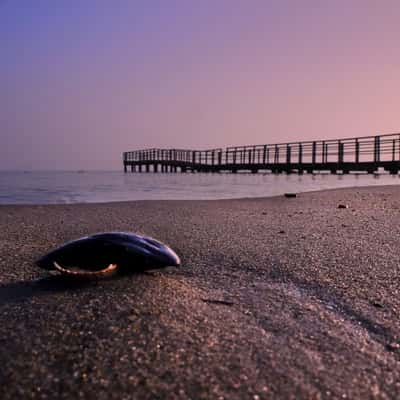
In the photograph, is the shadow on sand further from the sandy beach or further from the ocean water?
the ocean water

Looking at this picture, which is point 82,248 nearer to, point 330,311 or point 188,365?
point 188,365

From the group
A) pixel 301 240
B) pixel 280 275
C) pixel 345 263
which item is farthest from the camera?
pixel 301 240

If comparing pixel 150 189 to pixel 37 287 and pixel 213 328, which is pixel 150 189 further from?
pixel 213 328

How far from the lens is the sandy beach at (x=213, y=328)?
915 millimetres

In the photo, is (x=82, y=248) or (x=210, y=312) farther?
(x=82, y=248)

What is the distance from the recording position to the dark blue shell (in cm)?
174

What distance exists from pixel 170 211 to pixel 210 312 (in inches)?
143

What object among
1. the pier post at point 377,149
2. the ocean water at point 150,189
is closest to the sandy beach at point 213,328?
the ocean water at point 150,189

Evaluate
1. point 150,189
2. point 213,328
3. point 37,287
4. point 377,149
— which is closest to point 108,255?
point 37,287

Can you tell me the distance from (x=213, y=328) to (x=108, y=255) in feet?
2.37

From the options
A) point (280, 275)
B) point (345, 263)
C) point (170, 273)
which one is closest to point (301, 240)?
point (345, 263)

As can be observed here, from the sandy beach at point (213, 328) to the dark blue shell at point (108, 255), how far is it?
0.23 feet

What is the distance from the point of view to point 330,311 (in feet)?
4.75

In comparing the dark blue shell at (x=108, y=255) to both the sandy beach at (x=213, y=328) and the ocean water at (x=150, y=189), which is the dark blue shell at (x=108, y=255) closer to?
the sandy beach at (x=213, y=328)
